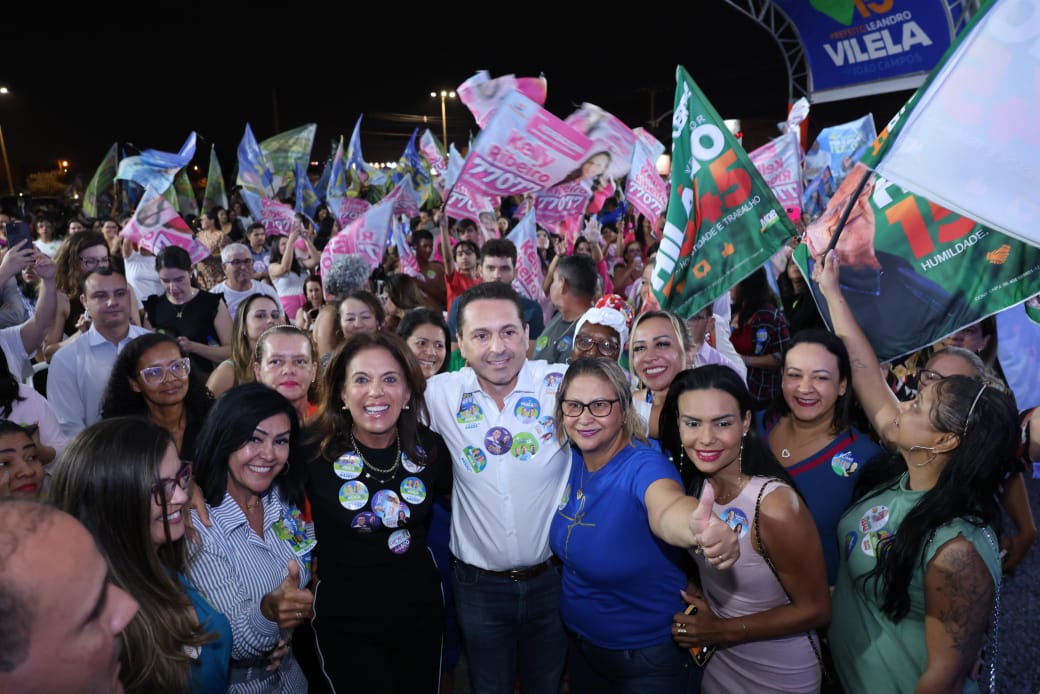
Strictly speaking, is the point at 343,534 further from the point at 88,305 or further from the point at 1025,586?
the point at 1025,586

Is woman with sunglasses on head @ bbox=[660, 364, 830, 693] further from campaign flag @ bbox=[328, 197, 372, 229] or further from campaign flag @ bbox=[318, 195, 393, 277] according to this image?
campaign flag @ bbox=[328, 197, 372, 229]

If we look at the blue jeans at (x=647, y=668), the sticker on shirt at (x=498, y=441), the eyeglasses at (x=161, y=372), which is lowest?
the blue jeans at (x=647, y=668)

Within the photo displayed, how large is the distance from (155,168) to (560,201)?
6.22 meters

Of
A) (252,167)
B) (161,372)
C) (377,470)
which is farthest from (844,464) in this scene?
(252,167)

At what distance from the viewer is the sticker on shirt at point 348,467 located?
2.56 m

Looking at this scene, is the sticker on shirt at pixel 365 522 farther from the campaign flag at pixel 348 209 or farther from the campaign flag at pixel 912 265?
the campaign flag at pixel 348 209

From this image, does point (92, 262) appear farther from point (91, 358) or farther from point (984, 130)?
point (984, 130)

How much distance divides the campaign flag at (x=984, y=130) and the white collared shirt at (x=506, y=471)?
158 cm

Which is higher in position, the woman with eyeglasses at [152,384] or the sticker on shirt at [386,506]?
the woman with eyeglasses at [152,384]

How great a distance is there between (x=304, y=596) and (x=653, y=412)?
1.83m

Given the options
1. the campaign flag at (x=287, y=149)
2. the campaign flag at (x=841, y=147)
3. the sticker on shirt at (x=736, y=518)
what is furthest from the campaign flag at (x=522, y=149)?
the campaign flag at (x=287, y=149)

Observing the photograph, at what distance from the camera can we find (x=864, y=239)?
3041 millimetres

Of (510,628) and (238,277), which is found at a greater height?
(238,277)

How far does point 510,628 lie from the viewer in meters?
2.75
